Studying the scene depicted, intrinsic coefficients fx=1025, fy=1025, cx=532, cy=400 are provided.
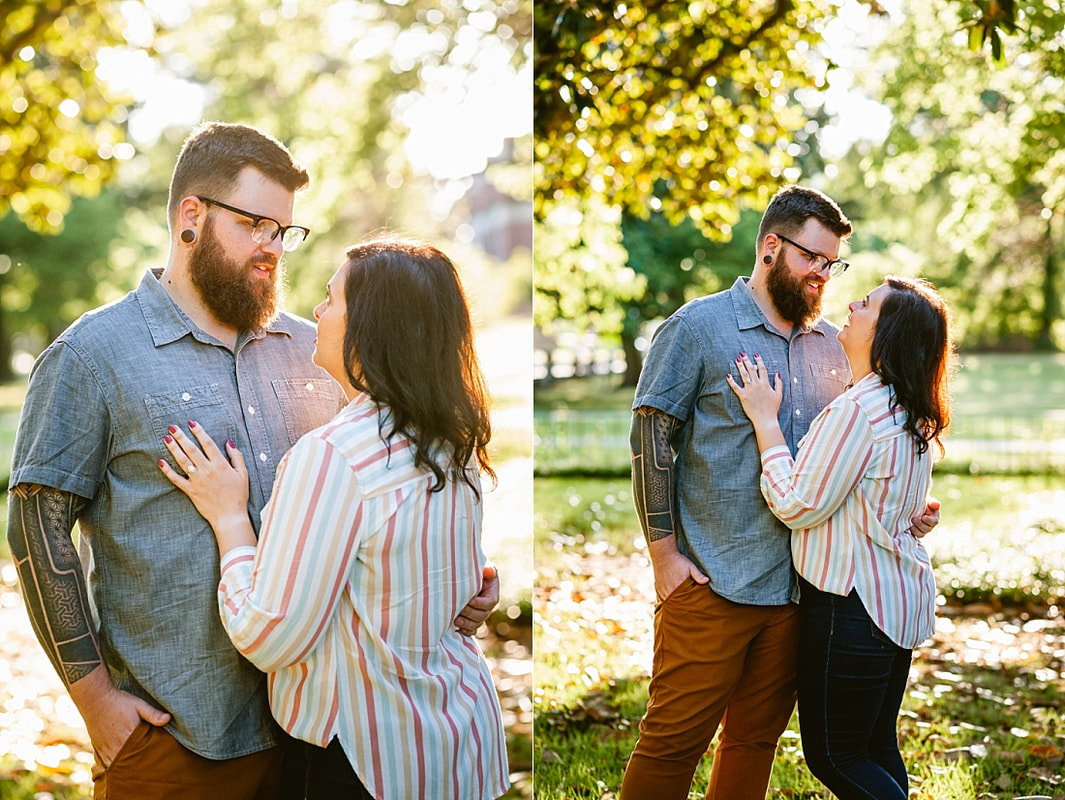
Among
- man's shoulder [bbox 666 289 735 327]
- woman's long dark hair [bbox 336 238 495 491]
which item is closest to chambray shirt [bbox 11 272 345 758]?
woman's long dark hair [bbox 336 238 495 491]

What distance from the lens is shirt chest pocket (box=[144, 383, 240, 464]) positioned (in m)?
2.11

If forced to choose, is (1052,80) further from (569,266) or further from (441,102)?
(441,102)

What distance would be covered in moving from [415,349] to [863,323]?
1.22 metres

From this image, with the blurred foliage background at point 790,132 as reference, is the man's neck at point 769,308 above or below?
below

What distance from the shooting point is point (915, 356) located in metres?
2.50

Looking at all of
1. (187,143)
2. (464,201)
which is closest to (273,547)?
(187,143)

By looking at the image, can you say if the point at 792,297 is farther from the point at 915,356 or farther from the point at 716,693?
the point at 716,693

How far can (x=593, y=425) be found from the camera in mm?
4512

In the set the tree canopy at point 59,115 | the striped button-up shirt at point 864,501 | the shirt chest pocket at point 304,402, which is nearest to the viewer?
the shirt chest pocket at point 304,402

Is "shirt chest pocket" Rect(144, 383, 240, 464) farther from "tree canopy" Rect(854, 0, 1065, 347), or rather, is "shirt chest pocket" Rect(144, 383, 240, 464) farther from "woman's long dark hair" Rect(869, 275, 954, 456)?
"tree canopy" Rect(854, 0, 1065, 347)

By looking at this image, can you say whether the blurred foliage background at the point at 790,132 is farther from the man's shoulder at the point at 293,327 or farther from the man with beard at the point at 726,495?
the man's shoulder at the point at 293,327

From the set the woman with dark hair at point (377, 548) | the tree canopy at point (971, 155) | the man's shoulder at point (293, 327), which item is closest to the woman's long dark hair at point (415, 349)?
the woman with dark hair at point (377, 548)

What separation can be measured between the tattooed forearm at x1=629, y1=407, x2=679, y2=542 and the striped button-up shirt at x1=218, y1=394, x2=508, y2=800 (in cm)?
80

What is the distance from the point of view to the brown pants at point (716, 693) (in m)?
2.70
